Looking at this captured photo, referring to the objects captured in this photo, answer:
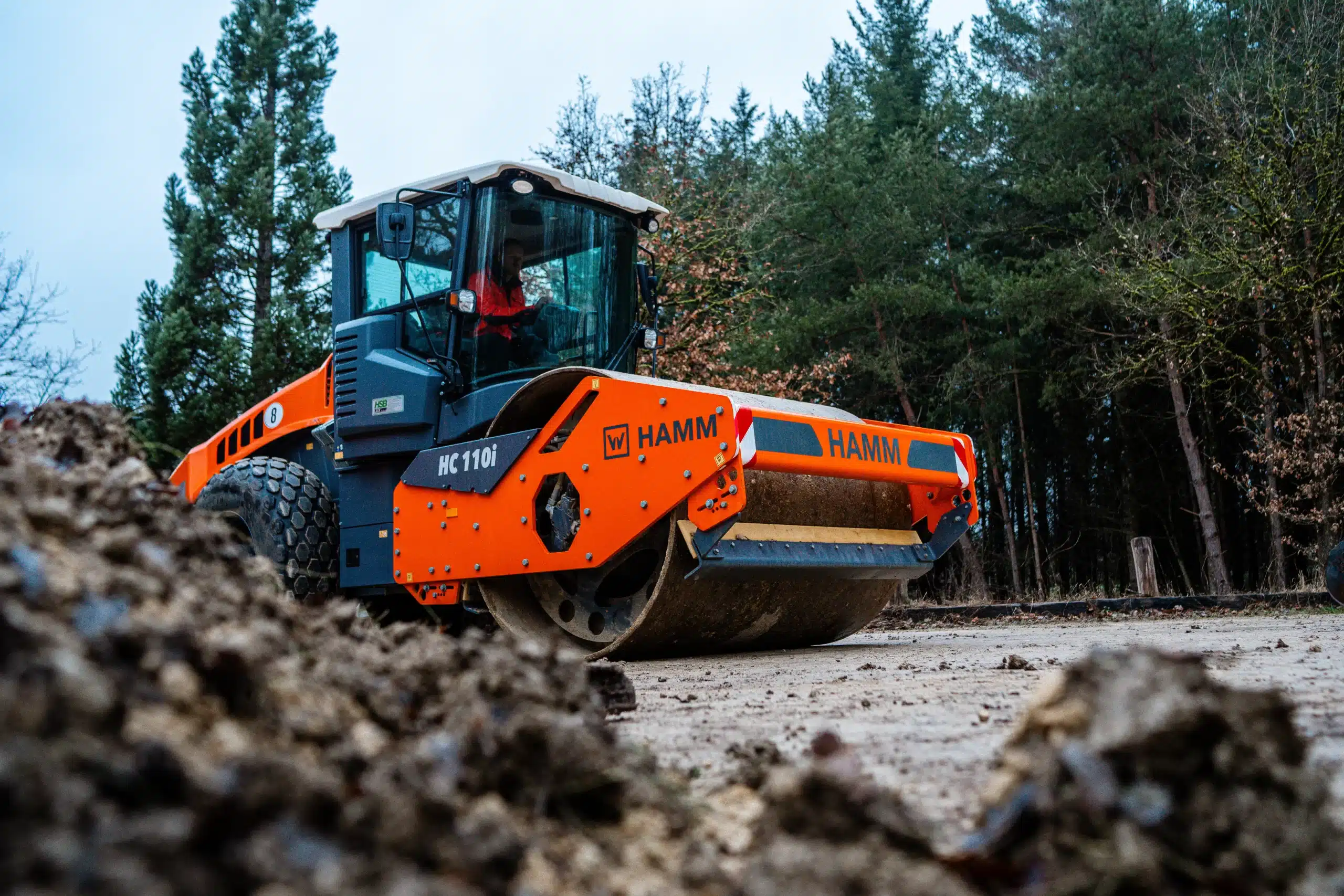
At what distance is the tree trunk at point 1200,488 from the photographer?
1908 centimetres

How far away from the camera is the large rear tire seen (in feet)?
24.6

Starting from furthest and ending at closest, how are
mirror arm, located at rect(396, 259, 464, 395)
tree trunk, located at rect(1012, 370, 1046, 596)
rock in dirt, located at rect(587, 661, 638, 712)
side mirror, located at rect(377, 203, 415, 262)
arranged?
tree trunk, located at rect(1012, 370, 1046, 596)
mirror arm, located at rect(396, 259, 464, 395)
side mirror, located at rect(377, 203, 415, 262)
rock in dirt, located at rect(587, 661, 638, 712)

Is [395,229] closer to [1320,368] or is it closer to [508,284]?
[508,284]

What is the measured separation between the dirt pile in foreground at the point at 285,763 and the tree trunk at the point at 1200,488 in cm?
1814

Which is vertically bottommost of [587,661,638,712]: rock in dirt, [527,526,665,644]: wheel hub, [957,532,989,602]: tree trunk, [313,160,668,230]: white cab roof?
[587,661,638,712]: rock in dirt

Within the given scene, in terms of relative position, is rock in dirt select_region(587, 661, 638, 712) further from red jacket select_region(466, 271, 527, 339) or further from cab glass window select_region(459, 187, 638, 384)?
red jacket select_region(466, 271, 527, 339)

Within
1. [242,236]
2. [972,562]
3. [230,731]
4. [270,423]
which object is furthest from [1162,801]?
[242,236]

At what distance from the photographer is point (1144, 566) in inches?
540

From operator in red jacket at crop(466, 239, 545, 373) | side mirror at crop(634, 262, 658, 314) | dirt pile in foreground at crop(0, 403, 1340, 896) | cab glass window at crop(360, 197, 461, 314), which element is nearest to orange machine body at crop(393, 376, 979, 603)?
operator in red jacket at crop(466, 239, 545, 373)

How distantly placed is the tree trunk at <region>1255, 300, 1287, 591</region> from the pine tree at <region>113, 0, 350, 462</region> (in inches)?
720

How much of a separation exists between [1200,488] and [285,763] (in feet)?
69.3

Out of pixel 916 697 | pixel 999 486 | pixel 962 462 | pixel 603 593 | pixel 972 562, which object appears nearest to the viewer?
pixel 916 697

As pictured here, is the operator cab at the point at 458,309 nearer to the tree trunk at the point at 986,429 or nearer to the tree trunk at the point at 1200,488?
the tree trunk at the point at 1200,488

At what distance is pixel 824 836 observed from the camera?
163 cm
